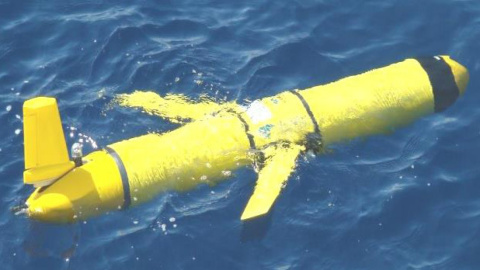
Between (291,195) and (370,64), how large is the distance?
12.5 ft

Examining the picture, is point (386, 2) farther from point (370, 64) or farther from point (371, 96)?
point (371, 96)

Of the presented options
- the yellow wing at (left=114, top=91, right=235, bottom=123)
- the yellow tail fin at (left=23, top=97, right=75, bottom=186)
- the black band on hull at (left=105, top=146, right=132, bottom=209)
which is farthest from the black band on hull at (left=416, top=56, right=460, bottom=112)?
the yellow tail fin at (left=23, top=97, right=75, bottom=186)

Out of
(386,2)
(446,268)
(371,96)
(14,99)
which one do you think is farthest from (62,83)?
(446,268)

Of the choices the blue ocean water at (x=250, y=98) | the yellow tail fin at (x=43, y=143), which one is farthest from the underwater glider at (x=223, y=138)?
the blue ocean water at (x=250, y=98)

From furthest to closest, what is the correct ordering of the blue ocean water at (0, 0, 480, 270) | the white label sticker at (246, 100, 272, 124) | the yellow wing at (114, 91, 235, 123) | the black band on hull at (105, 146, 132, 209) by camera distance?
the yellow wing at (114, 91, 235, 123) < the white label sticker at (246, 100, 272, 124) < the black band on hull at (105, 146, 132, 209) < the blue ocean water at (0, 0, 480, 270)

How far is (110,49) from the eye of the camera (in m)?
14.9

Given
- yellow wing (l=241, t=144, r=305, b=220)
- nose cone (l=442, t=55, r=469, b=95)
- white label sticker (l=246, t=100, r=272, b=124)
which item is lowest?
yellow wing (l=241, t=144, r=305, b=220)

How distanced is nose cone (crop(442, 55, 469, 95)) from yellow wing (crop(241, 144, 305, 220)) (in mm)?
3133

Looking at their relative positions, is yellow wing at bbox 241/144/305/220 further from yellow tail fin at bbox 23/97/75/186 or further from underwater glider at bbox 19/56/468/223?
yellow tail fin at bbox 23/97/75/186

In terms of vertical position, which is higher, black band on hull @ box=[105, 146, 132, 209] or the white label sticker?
the white label sticker

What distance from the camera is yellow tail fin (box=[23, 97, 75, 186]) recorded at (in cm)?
1061

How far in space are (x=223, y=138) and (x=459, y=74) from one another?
4.40 metres

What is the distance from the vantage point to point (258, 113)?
1247 centimetres

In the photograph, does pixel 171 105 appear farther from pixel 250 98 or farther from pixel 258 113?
pixel 258 113
